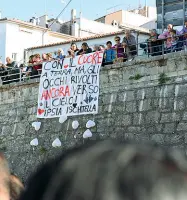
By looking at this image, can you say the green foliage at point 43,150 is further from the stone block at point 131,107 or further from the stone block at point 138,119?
the stone block at point 138,119

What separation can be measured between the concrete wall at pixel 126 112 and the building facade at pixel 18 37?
1534 cm

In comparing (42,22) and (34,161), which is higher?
(42,22)

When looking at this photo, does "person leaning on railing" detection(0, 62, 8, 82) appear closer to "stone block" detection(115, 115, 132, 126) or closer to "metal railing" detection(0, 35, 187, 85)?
"metal railing" detection(0, 35, 187, 85)

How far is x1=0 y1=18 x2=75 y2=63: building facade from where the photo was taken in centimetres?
3112

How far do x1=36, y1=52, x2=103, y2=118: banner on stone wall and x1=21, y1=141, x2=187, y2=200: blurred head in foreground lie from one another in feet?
40.2

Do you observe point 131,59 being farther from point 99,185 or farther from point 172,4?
point 99,185

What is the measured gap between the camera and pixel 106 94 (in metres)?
13.5

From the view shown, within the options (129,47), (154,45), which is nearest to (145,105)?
(154,45)

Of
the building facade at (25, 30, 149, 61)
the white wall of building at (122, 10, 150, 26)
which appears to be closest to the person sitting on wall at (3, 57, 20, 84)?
the building facade at (25, 30, 149, 61)

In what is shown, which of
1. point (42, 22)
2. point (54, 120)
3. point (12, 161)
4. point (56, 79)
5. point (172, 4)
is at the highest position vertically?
point (42, 22)

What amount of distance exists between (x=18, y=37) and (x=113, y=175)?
31.2 meters

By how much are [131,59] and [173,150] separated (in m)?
12.2

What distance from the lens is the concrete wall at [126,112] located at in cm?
1185

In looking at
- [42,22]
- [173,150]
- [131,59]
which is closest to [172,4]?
[131,59]
